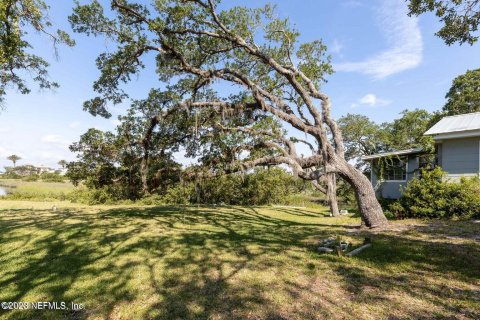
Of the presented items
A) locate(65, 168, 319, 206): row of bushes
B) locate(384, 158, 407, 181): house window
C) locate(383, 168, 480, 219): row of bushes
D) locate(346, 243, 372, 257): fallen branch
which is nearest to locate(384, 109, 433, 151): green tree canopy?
locate(384, 158, 407, 181): house window

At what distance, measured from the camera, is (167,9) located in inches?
353

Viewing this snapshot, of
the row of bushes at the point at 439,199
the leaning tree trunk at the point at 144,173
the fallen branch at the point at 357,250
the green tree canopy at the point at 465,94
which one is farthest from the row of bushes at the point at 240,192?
the green tree canopy at the point at 465,94

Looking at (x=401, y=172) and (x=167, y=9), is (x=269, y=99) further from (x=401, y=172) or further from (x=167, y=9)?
(x=401, y=172)

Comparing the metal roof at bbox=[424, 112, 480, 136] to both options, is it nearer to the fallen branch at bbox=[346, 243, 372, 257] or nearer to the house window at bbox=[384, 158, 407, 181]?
the house window at bbox=[384, 158, 407, 181]

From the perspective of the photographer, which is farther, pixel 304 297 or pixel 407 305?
A: pixel 304 297

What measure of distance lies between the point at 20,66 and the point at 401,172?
20.7m

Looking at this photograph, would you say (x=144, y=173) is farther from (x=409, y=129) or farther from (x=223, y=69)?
(x=409, y=129)

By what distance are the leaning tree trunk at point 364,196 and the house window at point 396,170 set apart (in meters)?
9.75

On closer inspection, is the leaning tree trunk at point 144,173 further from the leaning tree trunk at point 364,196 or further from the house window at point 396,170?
the house window at point 396,170

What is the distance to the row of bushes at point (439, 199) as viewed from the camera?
10.4 meters

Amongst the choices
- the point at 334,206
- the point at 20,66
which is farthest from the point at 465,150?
the point at 20,66

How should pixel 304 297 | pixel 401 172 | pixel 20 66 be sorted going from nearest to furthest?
pixel 304 297 → pixel 20 66 → pixel 401 172

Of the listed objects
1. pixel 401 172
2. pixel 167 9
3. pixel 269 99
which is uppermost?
pixel 167 9

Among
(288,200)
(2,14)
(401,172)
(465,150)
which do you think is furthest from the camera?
(288,200)
